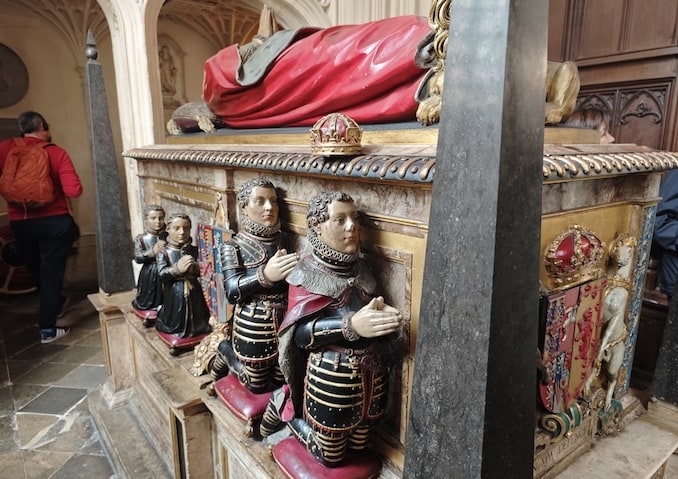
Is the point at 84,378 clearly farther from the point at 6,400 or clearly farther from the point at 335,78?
the point at 335,78

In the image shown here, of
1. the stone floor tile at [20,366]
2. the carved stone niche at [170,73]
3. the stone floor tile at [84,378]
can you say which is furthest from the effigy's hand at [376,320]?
the carved stone niche at [170,73]

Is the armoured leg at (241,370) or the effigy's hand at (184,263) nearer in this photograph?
the armoured leg at (241,370)

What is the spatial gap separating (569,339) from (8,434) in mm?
2843

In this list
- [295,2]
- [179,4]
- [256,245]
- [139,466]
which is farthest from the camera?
[179,4]

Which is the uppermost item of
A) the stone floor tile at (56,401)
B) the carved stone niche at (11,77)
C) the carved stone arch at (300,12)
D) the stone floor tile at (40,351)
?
the carved stone arch at (300,12)

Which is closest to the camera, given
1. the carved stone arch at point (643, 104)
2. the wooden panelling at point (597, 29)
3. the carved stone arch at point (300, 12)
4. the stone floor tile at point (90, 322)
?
the carved stone arch at point (643, 104)

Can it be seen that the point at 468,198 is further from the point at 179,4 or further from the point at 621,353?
the point at 179,4

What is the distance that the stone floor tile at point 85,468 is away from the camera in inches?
84.6

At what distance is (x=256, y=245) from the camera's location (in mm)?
1460

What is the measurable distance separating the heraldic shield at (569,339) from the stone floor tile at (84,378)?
112 inches

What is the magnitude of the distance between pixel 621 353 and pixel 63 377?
10.8ft

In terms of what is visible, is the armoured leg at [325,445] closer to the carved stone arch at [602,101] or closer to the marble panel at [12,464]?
the marble panel at [12,464]

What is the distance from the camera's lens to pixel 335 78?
155 cm

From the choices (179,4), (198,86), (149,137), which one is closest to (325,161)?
(149,137)
